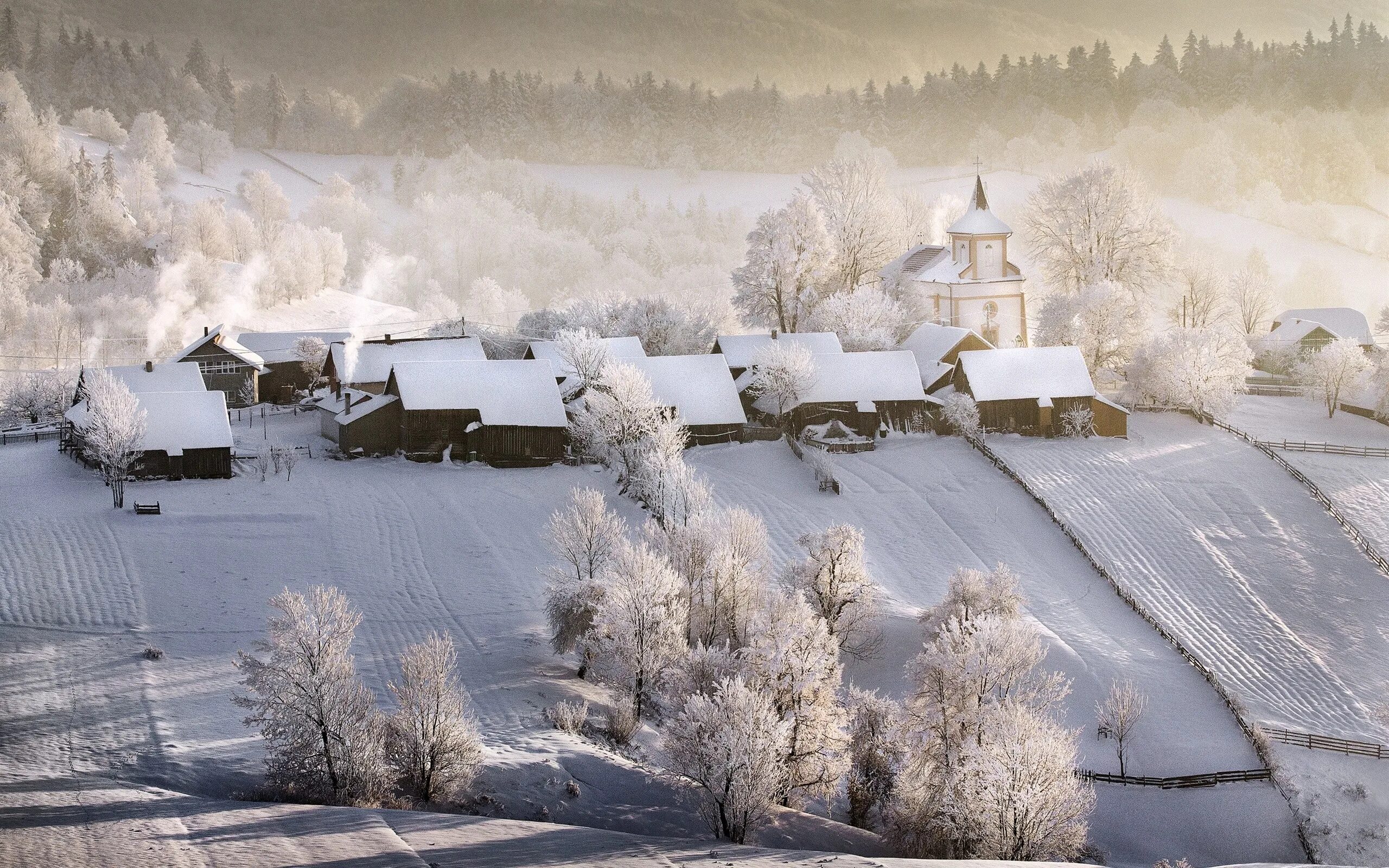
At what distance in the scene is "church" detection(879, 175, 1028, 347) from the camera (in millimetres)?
62125

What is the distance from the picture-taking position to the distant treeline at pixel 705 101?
382 feet

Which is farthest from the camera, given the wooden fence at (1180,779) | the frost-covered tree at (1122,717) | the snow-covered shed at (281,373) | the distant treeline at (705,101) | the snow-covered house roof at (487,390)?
the distant treeline at (705,101)

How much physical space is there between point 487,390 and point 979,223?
27.1 meters

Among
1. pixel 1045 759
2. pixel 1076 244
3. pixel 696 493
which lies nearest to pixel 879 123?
pixel 1076 244

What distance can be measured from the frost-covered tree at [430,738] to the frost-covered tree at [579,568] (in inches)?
261

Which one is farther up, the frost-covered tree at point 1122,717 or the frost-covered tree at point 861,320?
the frost-covered tree at point 861,320

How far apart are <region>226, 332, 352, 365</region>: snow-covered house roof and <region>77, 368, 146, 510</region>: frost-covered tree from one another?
1780 centimetres

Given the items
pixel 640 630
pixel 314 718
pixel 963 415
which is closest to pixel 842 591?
pixel 640 630

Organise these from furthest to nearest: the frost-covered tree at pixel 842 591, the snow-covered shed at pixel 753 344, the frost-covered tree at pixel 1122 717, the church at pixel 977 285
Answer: the church at pixel 977 285
the snow-covered shed at pixel 753 344
the frost-covered tree at pixel 842 591
the frost-covered tree at pixel 1122 717

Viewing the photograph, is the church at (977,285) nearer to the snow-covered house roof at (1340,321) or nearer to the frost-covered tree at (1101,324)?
the frost-covered tree at (1101,324)

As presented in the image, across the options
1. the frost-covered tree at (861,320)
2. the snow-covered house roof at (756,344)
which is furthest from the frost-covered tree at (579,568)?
the frost-covered tree at (861,320)

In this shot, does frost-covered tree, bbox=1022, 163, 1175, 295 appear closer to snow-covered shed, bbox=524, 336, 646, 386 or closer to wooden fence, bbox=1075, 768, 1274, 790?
snow-covered shed, bbox=524, 336, 646, 386

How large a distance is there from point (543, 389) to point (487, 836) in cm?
2661

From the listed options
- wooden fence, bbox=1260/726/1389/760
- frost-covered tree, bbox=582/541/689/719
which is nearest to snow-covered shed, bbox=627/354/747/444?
frost-covered tree, bbox=582/541/689/719
